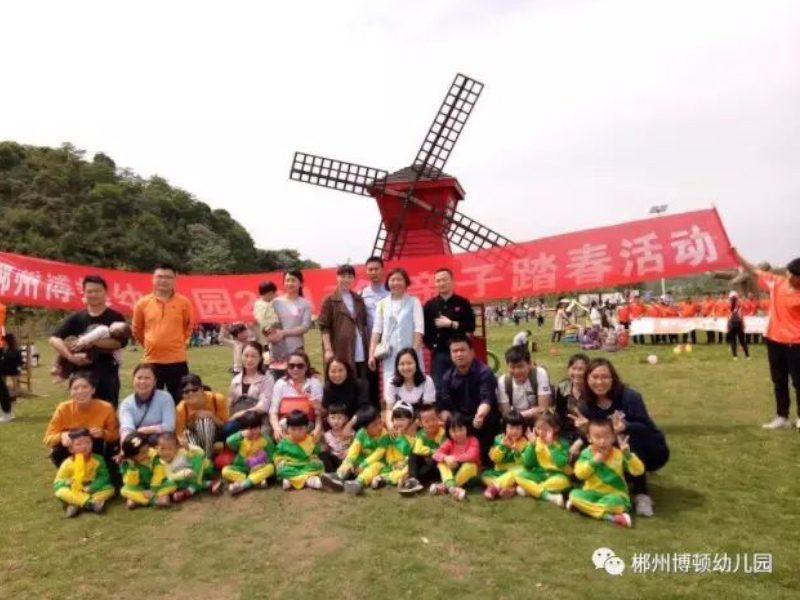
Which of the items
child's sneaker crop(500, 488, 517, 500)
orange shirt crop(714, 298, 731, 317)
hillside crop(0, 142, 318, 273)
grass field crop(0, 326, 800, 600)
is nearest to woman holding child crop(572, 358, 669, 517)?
grass field crop(0, 326, 800, 600)

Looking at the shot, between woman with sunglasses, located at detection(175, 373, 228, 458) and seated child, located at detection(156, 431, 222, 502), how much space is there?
355mm

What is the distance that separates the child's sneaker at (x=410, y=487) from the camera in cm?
497

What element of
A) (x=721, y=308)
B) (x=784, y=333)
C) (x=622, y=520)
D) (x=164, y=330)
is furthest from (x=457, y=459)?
(x=721, y=308)

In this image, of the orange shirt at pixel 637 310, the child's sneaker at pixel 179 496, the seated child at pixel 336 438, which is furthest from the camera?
the orange shirt at pixel 637 310

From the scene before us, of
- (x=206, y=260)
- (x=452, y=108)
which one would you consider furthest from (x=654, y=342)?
(x=206, y=260)

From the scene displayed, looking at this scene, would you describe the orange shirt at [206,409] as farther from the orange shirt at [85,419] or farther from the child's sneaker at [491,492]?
the child's sneaker at [491,492]

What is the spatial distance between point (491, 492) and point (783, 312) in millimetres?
4598

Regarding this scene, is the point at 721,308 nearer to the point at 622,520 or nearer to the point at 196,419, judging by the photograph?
the point at 622,520

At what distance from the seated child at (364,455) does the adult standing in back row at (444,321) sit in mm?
968

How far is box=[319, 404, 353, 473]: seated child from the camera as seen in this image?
559cm

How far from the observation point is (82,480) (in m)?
5.16

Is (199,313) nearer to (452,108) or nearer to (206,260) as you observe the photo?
(452,108)

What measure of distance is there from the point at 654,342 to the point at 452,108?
11.8 m

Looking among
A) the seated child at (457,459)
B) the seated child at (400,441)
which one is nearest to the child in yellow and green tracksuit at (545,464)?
the seated child at (457,459)
